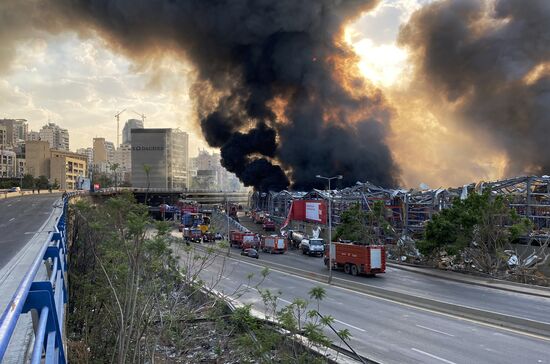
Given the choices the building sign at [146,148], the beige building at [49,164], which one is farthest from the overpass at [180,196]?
the beige building at [49,164]

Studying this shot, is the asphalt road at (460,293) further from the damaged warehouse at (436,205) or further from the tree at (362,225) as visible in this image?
the damaged warehouse at (436,205)

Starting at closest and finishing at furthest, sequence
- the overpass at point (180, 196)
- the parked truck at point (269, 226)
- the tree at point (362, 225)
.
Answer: the tree at point (362, 225)
the parked truck at point (269, 226)
the overpass at point (180, 196)

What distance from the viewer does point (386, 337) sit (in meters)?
16.1

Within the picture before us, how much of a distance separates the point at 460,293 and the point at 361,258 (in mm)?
8043

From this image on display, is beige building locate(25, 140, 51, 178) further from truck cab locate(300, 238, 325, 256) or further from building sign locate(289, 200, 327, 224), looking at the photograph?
truck cab locate(300, 238, 325, 256)

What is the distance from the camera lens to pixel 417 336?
52.8ft

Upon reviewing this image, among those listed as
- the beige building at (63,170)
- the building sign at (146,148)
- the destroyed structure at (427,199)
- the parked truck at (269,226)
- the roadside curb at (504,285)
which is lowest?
the roadside curb at (504,285)

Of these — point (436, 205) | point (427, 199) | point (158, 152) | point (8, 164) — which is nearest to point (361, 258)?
point (436, 205)

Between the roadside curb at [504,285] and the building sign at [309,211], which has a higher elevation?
the building sign at [309,211]

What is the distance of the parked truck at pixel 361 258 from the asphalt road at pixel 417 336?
8.80 m

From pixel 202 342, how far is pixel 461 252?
80.5 ft

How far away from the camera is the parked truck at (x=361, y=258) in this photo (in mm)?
32062

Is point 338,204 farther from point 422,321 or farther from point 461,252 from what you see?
point 422,321

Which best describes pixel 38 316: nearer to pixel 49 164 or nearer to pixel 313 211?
pixel 313 211
